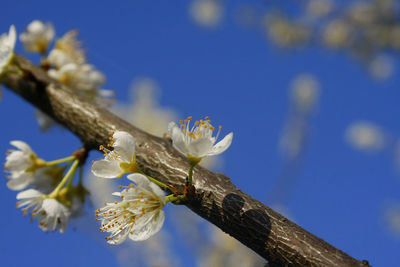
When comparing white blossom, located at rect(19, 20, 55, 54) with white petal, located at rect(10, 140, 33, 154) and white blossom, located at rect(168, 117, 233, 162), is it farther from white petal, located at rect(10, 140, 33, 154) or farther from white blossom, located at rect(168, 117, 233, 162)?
white blossom, located at rect(168, 117, 233, 162)

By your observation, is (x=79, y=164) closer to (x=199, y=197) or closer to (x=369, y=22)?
(x=199, y=197)

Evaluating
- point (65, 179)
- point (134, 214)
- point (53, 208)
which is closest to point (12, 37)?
A: point (65, 179)

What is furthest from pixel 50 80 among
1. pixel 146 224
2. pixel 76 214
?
pixel 146 224

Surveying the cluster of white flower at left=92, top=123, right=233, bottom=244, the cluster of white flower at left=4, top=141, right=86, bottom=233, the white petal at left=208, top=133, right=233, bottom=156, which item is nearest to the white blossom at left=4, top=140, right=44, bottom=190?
the cluster of white flower at left=4, top=141, right=86, bottom=233

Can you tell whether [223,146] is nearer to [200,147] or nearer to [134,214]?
[200,147]

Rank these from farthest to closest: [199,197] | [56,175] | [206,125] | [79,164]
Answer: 1. [56,175]
2. [79,164]
3. [206,125]
4. [199,197]

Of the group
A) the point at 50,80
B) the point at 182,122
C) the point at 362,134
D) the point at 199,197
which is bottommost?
the point at 199,197
